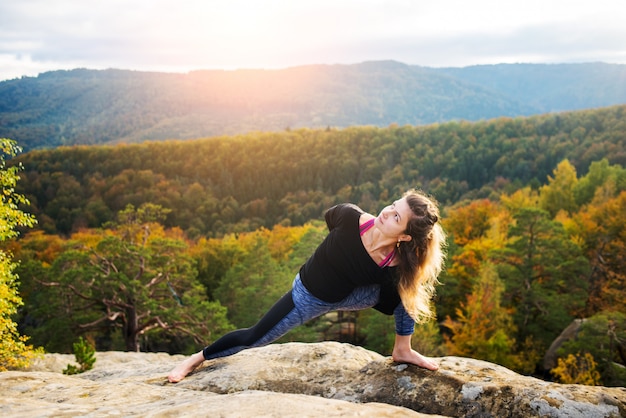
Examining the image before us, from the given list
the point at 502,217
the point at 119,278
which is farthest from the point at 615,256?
the point at 119,278

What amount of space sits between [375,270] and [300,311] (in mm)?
989

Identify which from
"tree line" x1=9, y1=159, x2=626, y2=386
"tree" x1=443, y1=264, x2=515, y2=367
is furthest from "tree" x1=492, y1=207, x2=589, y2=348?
"tree" x1=443, y1=264, x2=515, y2=367

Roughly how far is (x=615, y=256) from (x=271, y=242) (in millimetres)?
41801

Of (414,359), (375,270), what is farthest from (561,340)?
(375,270)

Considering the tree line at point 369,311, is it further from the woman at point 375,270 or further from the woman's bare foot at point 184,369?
the woman at point 375,270

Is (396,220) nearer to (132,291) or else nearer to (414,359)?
(414,359)

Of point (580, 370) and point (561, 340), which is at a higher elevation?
point (561, 340)

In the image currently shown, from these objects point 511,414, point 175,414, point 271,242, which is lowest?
point 271,242

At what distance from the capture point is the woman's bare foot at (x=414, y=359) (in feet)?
15.8

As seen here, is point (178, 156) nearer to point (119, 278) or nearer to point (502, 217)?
point (502, 217)

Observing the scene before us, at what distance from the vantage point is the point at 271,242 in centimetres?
→ 6412

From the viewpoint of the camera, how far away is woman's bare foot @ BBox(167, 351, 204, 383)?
206 inches

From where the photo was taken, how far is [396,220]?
4.41m

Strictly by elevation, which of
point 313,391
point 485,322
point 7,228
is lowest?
point 485,322
